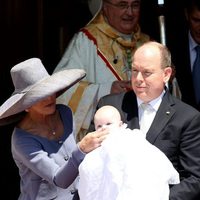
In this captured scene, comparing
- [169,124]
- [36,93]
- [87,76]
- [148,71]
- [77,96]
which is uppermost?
[148,71]

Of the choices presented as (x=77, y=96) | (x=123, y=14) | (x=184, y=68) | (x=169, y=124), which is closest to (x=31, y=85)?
(x=169, y=124)

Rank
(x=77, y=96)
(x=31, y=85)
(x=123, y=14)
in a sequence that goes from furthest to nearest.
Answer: (x=123, y=14) < (x=77, y=96) < (x=31, y=85)

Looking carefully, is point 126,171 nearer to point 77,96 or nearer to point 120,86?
point 120,86

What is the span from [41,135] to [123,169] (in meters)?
0.60

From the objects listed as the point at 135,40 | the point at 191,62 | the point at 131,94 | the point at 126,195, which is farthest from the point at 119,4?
the point at 126,195

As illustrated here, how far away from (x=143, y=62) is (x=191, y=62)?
5.43 ft

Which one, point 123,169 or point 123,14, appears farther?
point 123,14

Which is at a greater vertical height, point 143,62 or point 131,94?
point 143,62

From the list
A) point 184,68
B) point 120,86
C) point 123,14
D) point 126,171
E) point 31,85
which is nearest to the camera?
point 126,171

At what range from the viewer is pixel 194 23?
4.34m

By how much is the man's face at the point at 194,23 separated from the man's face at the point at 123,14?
0.39 meters

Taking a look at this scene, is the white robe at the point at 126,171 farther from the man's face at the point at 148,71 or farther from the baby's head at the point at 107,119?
the man's face at the point at 148,71

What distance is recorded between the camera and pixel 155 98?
9.74ft

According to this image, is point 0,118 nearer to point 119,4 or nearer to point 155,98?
point 155,98
